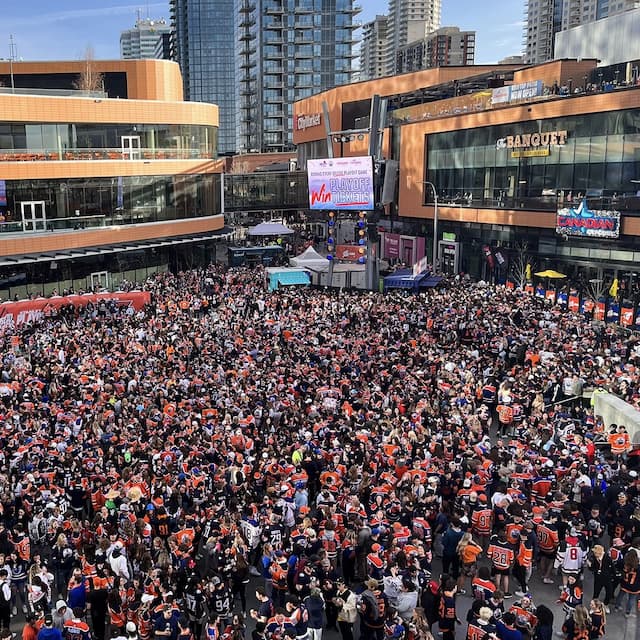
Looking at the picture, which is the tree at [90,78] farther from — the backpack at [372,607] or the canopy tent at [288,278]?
the backpack at [372,607]

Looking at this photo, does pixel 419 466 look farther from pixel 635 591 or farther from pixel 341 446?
pixel 635 591

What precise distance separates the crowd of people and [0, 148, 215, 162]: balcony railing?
17963 mm

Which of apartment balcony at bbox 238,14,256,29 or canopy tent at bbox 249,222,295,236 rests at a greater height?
apartment balcony at bbox 238,14,256,29

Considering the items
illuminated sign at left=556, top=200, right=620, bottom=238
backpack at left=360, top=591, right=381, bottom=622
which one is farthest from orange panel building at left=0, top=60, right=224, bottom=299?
backpack at left=360, top=591, right=381, bottom=622

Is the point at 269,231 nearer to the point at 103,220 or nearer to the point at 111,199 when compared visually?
the point at 111,199

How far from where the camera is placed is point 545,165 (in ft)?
125

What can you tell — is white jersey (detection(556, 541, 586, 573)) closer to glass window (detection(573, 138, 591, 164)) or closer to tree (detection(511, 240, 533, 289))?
glass window (detection(573, 138, 591, 164))

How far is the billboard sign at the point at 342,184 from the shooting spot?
37688mm

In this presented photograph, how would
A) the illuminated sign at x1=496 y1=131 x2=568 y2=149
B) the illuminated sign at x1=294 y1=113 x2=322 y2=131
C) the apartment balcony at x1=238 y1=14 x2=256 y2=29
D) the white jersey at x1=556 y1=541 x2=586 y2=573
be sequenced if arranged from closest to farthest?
the white jersey at x1=556 y1=541 x2=586 y2=573
the illuminated sign at x1=496 y1=131 x2=568 y2=149
the illuminated sign at x1=294 y1=113 x2=322 y2=131
the apartment balcony at x1=238 y1=14 x2=256 y2=29

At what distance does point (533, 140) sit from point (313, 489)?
1159 inches

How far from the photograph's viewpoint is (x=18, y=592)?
12.2 meters

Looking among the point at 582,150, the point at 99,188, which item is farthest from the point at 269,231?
the point at 582,150

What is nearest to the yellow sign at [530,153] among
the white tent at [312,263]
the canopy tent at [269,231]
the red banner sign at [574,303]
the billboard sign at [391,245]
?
the red banner sign at [574,303]

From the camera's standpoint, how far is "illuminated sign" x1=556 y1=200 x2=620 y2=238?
3238cm
